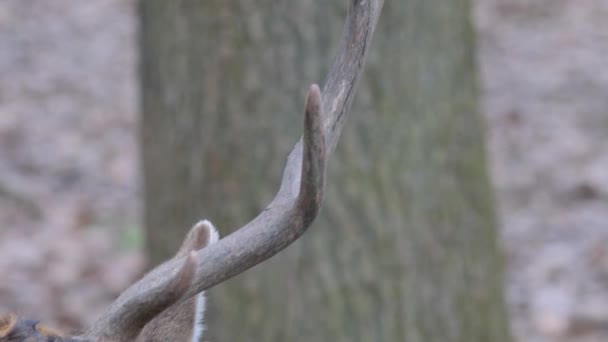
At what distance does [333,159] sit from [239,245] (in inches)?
84.6

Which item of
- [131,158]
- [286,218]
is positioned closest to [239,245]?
[286,218]

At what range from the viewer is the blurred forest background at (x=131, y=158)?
21.6 ft

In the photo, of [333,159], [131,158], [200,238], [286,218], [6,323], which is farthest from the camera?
[131,158]

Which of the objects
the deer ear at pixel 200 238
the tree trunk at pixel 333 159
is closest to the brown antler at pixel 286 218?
the deer ear at pixel 200 238

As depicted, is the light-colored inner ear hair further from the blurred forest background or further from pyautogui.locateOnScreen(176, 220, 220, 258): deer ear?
the blurred forest background

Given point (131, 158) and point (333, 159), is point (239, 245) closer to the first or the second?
point (333, 159)

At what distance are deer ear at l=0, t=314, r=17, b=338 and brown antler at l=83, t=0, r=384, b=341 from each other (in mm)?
186

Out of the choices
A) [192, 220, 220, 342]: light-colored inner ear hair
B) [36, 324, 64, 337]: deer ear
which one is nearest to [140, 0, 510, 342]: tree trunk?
[192, 220, 220, 342]: light-colored inner ear hair

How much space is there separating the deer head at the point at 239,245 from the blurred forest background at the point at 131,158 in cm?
194

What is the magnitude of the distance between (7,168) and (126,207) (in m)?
1.34

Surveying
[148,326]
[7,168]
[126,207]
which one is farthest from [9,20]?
[148,326]

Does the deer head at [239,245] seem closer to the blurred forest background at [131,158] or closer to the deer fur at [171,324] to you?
the deer fur at [171,324]

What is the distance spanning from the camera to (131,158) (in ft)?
31.3

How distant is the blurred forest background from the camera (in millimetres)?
6578
